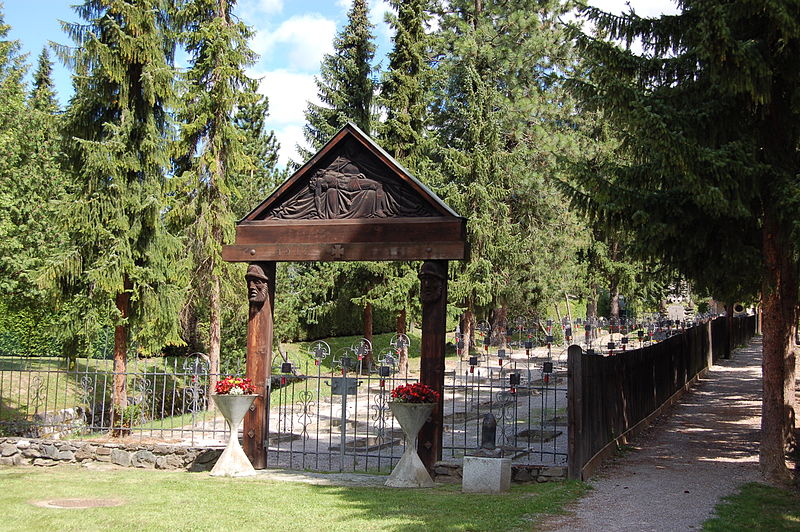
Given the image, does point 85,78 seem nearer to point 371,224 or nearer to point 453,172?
point 371,224

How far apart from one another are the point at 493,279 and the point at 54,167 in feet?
49.4

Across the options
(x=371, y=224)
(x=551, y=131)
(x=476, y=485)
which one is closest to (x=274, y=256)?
(x=371, y=224)

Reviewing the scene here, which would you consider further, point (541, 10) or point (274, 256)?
point (541, 10)

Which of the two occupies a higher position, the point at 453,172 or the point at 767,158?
the point at 453,172

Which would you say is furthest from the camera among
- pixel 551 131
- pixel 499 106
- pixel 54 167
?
pixel 551 131

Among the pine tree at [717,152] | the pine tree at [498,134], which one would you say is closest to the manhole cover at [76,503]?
the pine tree at [717,152]

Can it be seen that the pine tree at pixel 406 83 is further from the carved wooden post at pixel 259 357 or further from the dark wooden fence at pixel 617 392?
the carved wooden post at pixel 259 357

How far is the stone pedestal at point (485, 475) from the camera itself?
866 centimetres

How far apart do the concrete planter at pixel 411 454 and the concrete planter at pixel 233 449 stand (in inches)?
81.6

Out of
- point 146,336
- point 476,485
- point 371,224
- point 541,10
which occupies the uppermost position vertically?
point 541,10

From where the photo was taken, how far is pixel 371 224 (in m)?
10.1

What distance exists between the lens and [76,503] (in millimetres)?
7691

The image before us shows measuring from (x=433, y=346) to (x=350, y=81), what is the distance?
62.0 feet

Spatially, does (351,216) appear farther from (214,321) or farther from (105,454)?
(214,321)
